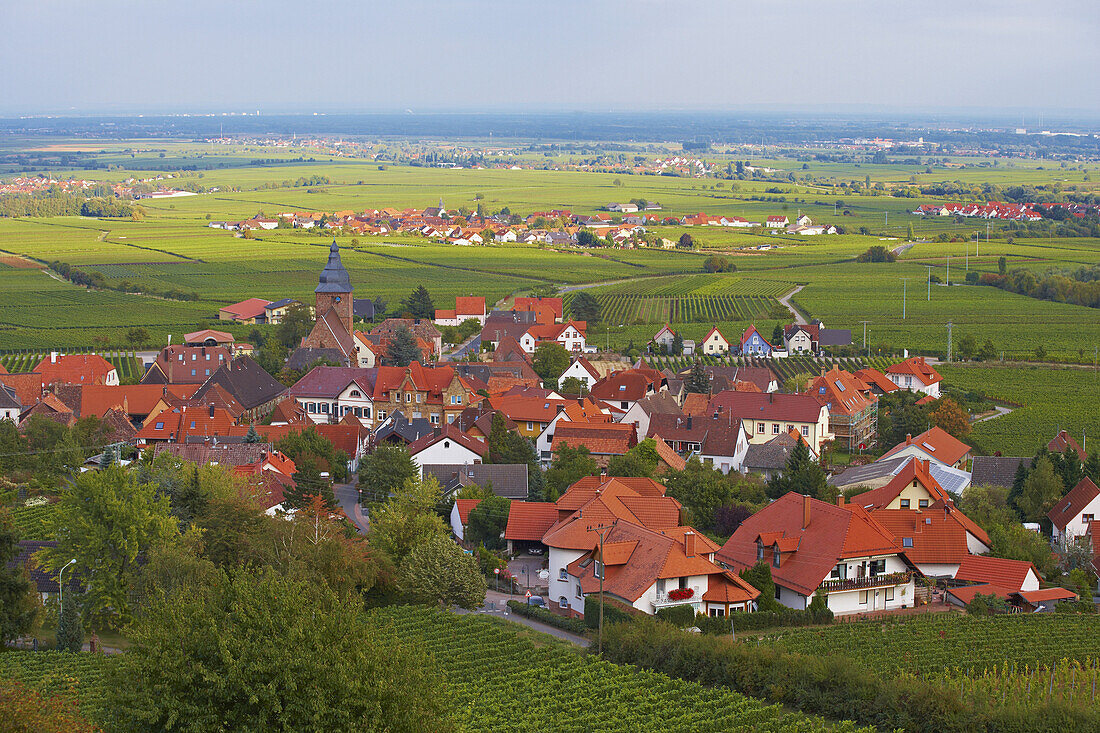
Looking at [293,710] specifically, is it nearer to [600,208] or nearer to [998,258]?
[998,258]

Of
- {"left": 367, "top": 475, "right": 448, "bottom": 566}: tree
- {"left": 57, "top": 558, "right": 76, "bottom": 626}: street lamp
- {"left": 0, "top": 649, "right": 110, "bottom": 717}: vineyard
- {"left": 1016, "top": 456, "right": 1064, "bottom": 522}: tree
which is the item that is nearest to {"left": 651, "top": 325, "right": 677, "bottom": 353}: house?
{"left": 1016, "top": 456, "right": 1064, "bottom": 522}: tree

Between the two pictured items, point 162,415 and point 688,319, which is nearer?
point 162,415

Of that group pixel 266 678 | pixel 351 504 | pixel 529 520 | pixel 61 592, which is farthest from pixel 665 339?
pixel 266 678

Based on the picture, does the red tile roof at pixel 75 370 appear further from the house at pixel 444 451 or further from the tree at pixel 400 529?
the tree at pixel 400 529

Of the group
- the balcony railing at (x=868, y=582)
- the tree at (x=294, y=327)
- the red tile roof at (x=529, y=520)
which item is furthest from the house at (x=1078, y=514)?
the tree at (x=294, y=327)

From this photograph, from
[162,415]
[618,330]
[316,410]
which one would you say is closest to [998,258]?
[618,330]

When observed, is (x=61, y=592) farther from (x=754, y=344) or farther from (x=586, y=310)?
(x=586, y=310)
